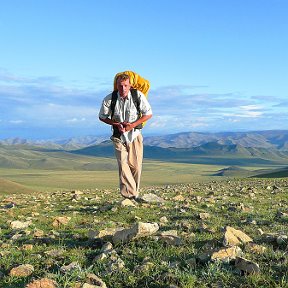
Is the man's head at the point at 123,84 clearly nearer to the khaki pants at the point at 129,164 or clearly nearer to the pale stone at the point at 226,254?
the khaki pants at the point at 129,164

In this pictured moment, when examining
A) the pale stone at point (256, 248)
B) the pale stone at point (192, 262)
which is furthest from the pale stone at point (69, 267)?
the pale stone at point (256, 248)

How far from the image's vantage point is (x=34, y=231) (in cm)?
866

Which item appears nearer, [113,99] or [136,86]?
[113,99]

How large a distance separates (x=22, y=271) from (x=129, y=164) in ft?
24.7

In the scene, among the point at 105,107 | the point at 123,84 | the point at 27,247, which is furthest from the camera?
the point at 105,107

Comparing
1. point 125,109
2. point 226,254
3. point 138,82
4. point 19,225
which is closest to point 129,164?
point 125,109

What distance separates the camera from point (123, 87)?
38.1 ft

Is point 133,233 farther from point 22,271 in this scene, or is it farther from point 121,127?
point 121,127

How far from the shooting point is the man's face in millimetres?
11586

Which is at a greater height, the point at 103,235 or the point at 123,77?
the point at 123,77

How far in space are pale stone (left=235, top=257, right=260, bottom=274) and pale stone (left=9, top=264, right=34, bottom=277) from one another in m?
2.65

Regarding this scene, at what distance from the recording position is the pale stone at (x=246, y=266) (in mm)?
5086

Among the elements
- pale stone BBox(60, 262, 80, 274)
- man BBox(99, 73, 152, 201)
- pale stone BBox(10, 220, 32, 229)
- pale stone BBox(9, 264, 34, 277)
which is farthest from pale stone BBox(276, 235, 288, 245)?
man BBox(99, 73, 152, 201)

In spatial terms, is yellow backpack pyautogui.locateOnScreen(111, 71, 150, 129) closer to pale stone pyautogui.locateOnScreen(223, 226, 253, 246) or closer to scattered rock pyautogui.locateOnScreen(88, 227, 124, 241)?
scattered rock pyautogui.locateOnScreen(88, 227, 124, 241)
